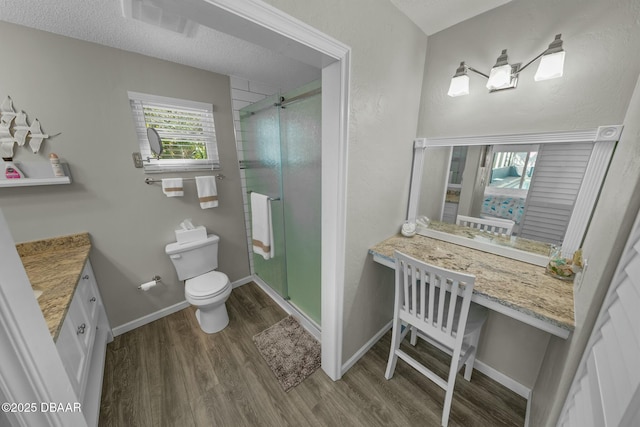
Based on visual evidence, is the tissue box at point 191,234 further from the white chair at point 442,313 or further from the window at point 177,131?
the white chair at point 442,313

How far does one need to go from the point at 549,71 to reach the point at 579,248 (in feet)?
3.04

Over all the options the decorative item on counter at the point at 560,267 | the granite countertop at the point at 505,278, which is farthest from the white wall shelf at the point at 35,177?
the decorative item on counter at the point at 560,267

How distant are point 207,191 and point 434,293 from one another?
1.96 meters

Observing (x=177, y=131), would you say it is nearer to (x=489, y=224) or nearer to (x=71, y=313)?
(x=71, y=313)

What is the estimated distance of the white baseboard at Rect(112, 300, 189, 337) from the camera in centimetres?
180

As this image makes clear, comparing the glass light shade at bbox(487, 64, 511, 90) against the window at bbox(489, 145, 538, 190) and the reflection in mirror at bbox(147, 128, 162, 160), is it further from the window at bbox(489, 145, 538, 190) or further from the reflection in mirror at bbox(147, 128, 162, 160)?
the reflection in mirror at bbox(147, 128, 162, 160)

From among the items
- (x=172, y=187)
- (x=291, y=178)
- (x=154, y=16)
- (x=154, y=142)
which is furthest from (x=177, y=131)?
(x=291, y=178)

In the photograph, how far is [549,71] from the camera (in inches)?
40.5

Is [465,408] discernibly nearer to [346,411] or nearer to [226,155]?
[346,411]

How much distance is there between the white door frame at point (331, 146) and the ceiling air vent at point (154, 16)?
638mm

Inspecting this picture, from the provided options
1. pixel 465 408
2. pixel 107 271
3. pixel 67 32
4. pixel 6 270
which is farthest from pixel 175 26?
pixel 465 408

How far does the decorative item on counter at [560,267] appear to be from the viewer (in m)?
1.13

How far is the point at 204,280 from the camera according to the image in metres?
1.87

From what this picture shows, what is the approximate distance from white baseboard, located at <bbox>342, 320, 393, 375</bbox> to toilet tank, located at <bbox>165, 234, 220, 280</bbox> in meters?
1.46
